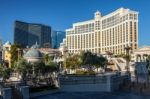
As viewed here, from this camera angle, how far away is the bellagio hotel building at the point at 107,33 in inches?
6068

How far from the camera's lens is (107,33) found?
565 ft

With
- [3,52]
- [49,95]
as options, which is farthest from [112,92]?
[3,52]

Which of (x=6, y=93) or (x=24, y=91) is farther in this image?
(x=24, y=91)

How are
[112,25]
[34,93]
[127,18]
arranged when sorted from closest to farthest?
[34,93]
[127,18]
[112,25]

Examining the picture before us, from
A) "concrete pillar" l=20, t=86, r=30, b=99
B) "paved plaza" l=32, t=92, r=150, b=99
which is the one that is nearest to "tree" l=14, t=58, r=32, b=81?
"paved plaza" l=32, t=92, r=150, b=99

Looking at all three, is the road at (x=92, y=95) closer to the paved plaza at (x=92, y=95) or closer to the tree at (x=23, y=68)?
the paved plaza at (x=92, y=95)

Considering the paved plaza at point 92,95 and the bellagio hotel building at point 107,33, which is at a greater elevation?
the bellagio hotel building at point 107,33

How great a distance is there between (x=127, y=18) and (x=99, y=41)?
26.2m

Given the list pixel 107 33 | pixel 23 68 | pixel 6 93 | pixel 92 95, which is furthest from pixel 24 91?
pixel 107 33

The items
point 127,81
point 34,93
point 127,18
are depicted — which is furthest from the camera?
point 127,18

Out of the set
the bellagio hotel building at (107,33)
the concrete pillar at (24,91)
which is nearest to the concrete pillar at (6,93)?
the concrete pillar at (24,91)

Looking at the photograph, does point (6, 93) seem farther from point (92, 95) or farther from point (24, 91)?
point (92, 95)

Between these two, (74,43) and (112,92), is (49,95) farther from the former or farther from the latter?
(74,43)

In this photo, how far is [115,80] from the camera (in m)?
52.6
